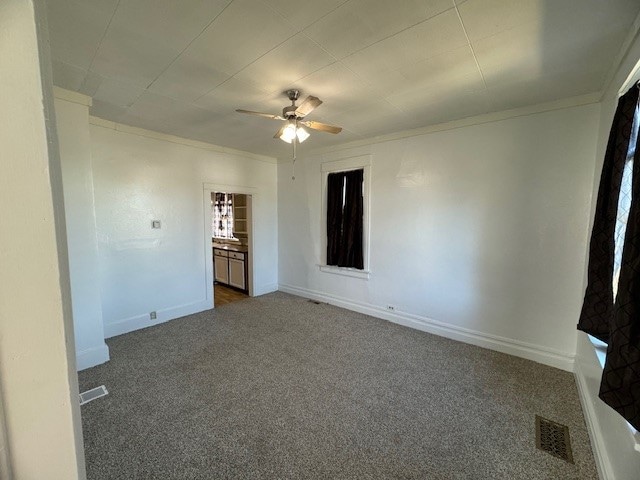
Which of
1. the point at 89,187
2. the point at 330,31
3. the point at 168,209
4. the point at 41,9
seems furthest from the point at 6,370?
the point at 168,209

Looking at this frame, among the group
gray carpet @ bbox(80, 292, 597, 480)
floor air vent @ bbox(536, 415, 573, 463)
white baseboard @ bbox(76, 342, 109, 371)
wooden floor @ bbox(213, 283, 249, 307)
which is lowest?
wooden floor @ bbox(213, 283, 249, 307)

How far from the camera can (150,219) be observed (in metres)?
3.53

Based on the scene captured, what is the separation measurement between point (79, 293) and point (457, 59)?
12.3 feet

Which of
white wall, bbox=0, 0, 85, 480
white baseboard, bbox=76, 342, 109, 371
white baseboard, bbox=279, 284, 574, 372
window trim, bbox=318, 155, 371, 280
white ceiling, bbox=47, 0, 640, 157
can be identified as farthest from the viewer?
window trim, bbox=318, 155, 371, 280

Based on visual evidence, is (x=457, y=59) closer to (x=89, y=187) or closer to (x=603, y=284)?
(x=603, y=284)

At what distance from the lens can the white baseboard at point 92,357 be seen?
2.58 meters

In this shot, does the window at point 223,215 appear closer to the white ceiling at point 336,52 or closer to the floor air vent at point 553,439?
the white ceiling at point 336,52

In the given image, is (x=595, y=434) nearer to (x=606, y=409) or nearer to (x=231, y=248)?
(x=606, y=409)

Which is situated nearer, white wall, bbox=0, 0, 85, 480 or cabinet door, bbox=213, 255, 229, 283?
white wall, bbox=0, 0, 85, 480

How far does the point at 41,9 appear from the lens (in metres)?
0.51

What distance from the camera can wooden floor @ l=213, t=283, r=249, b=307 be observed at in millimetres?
4655

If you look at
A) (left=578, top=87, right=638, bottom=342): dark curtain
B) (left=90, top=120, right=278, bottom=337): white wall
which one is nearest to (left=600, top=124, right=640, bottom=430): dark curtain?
(left=578, top=87, right=638, bottom=342): dark curtain

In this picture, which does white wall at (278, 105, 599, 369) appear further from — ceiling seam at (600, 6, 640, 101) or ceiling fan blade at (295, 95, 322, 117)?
ceiling fan blade at (295, 95, 322, 117)

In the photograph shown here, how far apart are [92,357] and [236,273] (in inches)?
108
